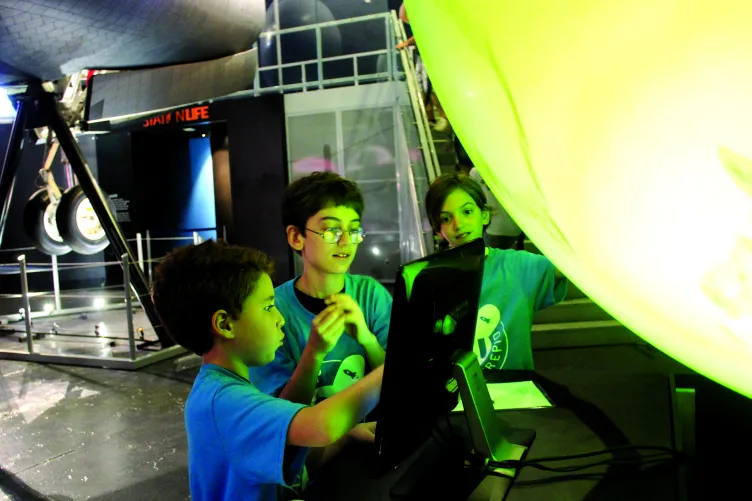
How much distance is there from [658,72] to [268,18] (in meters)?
9.95

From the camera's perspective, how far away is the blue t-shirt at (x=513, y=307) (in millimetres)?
1808

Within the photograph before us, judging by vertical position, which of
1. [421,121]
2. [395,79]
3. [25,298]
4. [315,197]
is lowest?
[25,298]

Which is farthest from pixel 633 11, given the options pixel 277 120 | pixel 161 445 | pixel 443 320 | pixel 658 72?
pixel 277 120

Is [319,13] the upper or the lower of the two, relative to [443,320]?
upper

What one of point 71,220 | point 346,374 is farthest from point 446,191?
point 71,220

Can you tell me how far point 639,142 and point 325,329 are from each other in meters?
0.79

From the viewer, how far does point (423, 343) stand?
90 centimetres

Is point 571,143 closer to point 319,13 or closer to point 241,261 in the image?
point 241,261

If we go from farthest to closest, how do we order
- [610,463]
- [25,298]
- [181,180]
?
1. [181,180]
2. [25,298]
3. [610,463]

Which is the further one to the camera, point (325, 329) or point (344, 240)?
point (344, 240)

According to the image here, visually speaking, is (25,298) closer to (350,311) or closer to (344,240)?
(344,240)

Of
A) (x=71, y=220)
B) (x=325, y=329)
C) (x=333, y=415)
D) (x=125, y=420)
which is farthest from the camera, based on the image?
(x=71, y=220)

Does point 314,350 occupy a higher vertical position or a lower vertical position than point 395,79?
lower

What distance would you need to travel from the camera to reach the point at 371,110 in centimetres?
814
